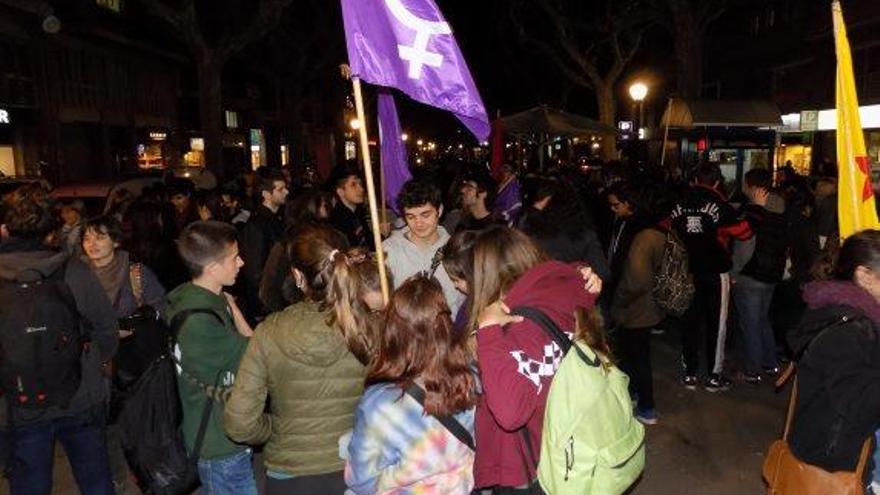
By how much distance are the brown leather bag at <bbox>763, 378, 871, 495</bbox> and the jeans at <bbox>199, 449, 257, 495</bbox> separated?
2.37 m

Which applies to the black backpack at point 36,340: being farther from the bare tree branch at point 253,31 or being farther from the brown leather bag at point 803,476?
the bare tree branch at point 253,31

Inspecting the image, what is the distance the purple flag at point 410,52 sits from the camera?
3.69m

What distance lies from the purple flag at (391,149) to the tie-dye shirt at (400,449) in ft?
9.38

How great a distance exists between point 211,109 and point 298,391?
15.4m

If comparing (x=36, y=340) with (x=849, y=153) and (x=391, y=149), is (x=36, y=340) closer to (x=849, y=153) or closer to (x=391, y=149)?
(x=391, y=149)

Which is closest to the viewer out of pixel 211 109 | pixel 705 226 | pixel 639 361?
pixel 639 361

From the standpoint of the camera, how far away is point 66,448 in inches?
155

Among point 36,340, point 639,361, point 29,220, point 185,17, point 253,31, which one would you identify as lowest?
point 639,361

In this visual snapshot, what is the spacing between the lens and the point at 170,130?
28.9 metres

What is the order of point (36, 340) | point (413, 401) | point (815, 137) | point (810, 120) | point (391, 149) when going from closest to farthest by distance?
point (413, 401), point (36, 340), point (391, 149), point (810, 120), point (815, 137)

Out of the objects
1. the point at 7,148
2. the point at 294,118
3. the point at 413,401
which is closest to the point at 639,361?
the point at 413,401

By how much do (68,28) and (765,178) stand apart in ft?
66.6

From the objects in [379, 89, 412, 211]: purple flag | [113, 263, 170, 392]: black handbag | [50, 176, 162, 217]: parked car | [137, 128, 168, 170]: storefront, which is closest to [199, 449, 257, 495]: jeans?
[113, 263, 170, 392]: black handbag

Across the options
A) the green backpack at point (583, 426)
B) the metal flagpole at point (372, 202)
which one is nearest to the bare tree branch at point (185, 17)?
the metal flagpole at point (372, 202)
